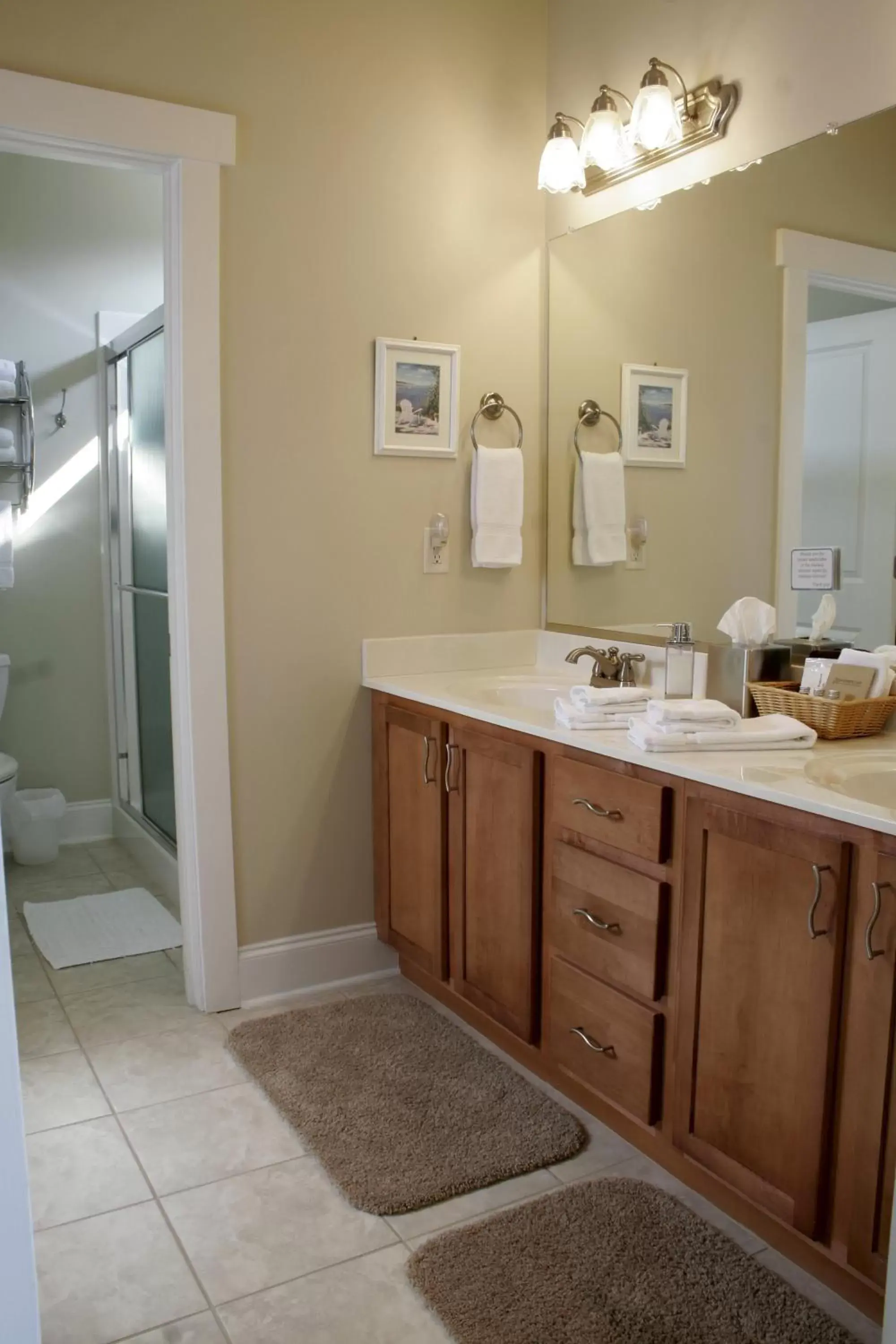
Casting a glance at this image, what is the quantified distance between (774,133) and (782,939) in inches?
63.0

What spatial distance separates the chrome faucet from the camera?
2.53 meters

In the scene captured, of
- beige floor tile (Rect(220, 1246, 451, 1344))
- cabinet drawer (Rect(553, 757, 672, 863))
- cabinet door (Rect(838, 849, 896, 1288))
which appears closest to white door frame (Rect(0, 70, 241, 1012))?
cabinet drawer (Rect(553, 757, 672, 863))

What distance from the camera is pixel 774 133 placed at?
2.14m

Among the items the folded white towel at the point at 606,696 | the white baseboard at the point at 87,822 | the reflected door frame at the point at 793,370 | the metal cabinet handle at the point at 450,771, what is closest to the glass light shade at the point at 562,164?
the reflected door frame at the point at 793,370

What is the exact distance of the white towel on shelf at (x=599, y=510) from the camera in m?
2.69

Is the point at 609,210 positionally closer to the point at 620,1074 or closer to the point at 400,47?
the point at 400,47

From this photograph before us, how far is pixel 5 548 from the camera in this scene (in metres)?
3.56

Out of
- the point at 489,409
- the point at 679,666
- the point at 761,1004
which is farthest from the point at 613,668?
the point at 761,1004

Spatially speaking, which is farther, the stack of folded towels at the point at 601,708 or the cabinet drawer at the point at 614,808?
the stack of folded towels at the point at 601,708

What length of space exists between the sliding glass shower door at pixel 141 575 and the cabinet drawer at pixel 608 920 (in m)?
1.57

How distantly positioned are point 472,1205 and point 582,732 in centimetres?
86

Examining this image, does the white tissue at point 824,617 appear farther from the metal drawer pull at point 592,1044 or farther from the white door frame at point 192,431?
the white door frame at point 192,431

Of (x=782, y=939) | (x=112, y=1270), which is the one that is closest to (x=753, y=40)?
(x=782, y=939)

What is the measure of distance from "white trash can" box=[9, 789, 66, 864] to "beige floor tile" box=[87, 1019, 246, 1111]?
4.89 ft
